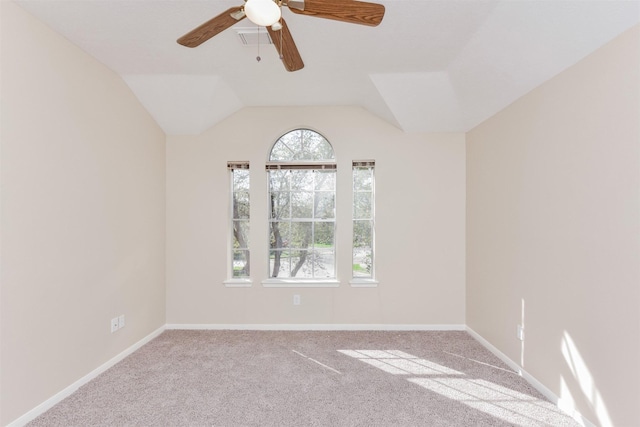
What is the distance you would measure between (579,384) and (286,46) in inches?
106

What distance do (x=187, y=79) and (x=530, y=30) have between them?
112 inches

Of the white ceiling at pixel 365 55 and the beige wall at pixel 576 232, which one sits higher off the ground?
the white ceiling at pixel 365 55

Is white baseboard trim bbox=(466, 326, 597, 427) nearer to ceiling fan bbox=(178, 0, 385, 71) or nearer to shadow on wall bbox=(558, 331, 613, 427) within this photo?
shadow on wall bbox=(558, 331, 613, 427)

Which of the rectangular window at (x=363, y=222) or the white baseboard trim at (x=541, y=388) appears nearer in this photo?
the white baseboard trim at (x=541, y=388)

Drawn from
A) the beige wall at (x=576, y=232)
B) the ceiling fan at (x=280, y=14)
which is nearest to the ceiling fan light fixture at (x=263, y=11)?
the ceiling fan at (x=280, y=14)

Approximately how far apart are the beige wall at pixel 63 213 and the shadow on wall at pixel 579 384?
350 centimetres

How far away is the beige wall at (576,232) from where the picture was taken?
1.69m

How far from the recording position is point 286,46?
173cm

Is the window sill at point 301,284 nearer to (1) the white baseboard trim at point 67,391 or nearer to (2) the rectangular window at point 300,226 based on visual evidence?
(2) the rectangular window at point 300,226

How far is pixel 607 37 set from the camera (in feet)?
5.88

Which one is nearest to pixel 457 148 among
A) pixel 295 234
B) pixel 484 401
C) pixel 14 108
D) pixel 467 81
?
pixel 467 81

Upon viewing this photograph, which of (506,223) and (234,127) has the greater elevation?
(234,127)

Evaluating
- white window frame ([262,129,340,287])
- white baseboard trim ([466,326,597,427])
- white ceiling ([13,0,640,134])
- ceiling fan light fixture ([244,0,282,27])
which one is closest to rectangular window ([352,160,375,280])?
white window frame ([262,129,340,287])

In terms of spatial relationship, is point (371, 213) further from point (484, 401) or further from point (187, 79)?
point (187, 79)
